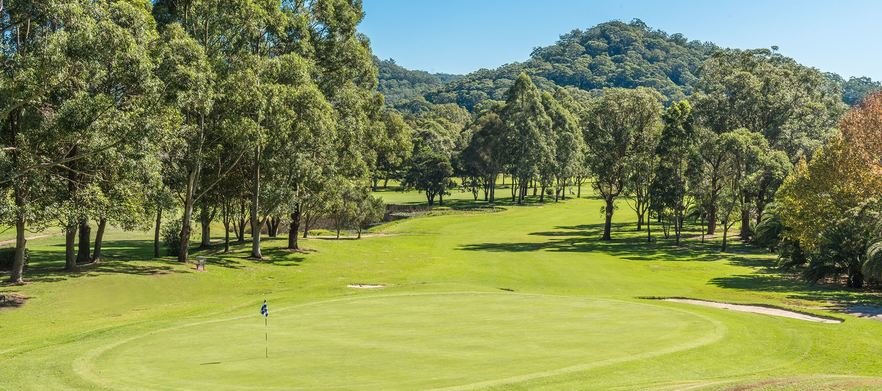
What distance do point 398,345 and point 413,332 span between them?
6.92 ft

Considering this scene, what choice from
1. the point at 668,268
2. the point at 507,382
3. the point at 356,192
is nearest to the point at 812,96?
the point at 668,268

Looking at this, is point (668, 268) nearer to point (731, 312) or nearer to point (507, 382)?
point (731, 312)

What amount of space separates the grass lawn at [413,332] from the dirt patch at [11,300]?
570 mm

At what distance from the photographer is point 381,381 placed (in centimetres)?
1628

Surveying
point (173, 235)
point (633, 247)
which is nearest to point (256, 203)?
point (173, 235)

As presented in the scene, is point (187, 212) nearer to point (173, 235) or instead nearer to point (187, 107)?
point (187, 107)

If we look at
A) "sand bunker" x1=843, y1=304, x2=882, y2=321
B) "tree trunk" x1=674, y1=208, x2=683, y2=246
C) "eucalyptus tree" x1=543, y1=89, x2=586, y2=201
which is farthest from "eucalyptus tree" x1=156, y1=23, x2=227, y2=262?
"eucalyptus tree" x1=543, y1=89, x2=586, y2=201

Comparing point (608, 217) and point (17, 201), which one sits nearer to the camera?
point (17, 201)

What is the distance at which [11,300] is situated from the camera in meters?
33.1

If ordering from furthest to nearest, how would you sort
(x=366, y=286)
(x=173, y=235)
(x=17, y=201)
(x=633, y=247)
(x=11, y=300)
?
1. (x=633, y=247)
2. (x=173, y=235)
3. (x=366, y=286)
4. (x=17, y=201)
5. (x=11, y=300)

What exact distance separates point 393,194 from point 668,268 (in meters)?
89.7

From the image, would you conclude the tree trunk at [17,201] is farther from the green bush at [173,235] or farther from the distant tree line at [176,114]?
the green bush at [173,235]

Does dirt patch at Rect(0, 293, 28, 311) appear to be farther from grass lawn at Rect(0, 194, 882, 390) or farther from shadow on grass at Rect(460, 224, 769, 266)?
shadow on grass at Rect(460, 224, 769, 266)

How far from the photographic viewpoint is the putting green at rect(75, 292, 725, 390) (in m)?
16.8
